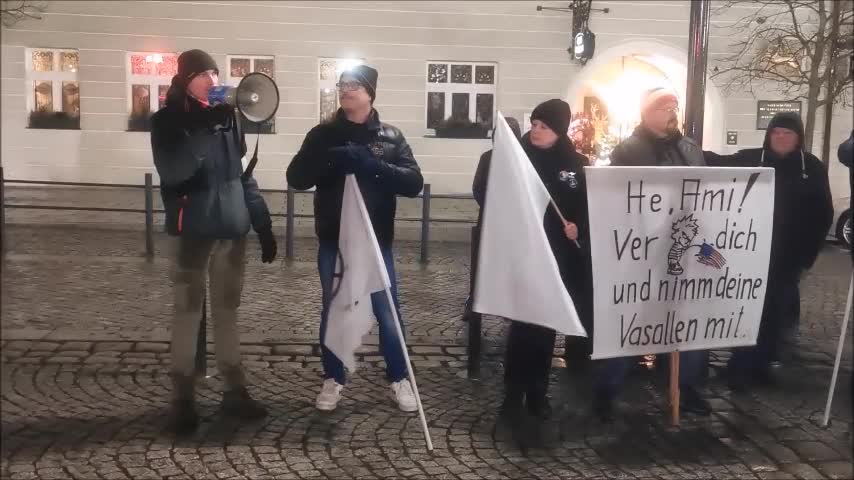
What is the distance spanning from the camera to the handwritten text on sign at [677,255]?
14.3ft

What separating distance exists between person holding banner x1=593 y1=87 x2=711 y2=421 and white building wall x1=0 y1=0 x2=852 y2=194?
12.8m

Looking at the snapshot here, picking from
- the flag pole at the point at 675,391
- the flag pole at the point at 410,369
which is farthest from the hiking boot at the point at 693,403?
the flag pole at the point at 410,369

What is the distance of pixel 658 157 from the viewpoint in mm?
4789

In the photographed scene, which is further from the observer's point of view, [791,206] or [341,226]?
[791,206]

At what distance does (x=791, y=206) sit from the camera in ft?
17.3

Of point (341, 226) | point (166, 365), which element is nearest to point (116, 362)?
point (166, 365)

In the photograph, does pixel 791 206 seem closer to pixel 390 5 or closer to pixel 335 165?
pixel 335 165

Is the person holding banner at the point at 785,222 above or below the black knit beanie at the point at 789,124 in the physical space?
below

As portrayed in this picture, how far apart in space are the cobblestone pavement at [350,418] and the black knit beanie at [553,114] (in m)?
1.57

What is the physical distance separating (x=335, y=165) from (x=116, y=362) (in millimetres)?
2270

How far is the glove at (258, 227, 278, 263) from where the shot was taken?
4568 millimetres

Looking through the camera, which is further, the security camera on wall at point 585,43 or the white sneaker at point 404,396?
the security camera on wall at point 585,43

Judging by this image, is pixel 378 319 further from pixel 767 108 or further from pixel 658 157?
pixel 767 108

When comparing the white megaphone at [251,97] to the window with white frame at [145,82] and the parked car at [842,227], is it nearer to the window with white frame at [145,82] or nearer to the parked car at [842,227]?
the parked car at [842,227]
